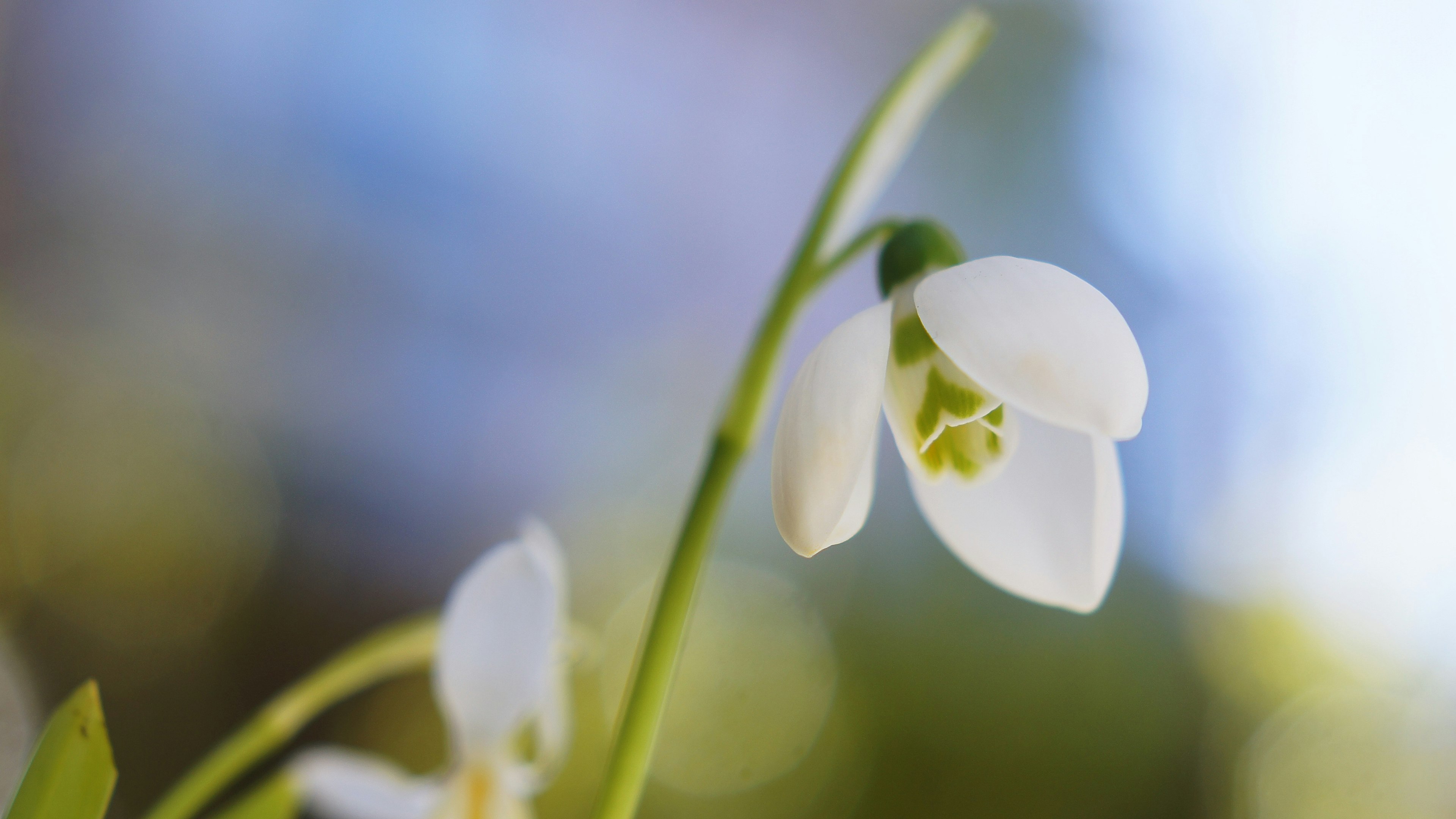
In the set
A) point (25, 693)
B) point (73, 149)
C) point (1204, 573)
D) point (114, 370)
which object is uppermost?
point (73, 149)

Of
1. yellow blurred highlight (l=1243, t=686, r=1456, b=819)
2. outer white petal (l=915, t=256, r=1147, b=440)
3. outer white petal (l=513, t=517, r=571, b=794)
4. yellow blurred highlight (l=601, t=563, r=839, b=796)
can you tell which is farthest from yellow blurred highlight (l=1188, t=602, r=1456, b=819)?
outer white petal (l=915, t=256, r=1147, b=440)

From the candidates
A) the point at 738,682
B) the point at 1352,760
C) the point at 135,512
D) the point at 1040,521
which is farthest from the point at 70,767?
the point at 1352,760

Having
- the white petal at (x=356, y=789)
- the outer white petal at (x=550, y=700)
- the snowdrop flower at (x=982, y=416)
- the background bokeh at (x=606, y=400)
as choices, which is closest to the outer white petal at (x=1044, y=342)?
the snowdrop flower at (x=982, y=416)

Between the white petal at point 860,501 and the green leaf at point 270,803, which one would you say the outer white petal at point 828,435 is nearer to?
the white petal at point 860,501

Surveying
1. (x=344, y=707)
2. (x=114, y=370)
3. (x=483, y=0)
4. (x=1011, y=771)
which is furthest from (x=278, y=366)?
(x=1011, y=771)

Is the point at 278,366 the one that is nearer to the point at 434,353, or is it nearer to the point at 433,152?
the point at 434,353

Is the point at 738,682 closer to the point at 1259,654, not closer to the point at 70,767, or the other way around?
the point at 1259,654
